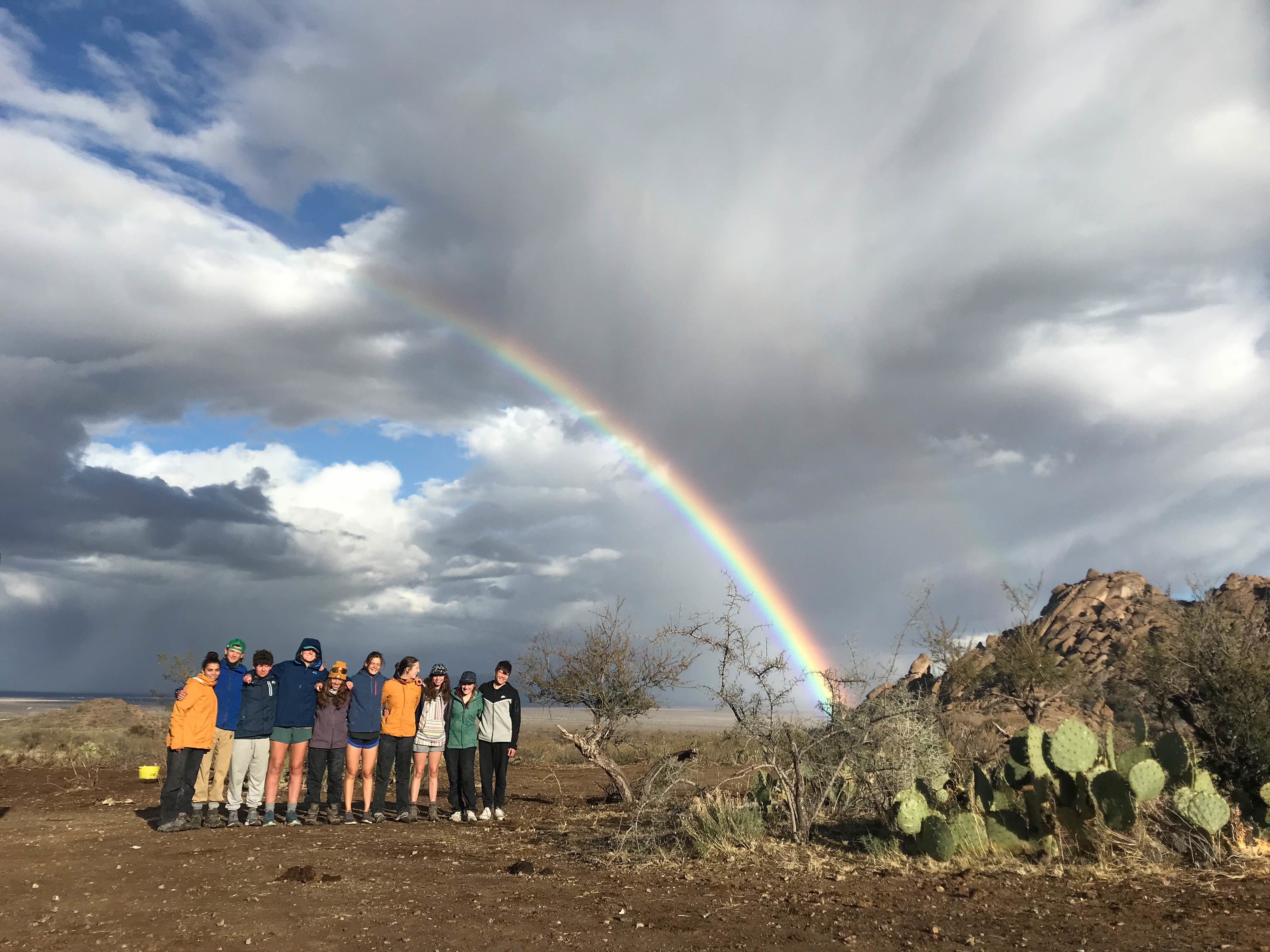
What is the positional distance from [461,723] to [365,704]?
1.33m

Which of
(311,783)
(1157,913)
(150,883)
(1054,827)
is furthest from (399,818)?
(1157,913)

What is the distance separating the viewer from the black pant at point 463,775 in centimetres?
1173

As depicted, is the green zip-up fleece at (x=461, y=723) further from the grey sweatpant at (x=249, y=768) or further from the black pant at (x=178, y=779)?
the black pant at (x=178, y=779)

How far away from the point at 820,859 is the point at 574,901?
2.61 meters

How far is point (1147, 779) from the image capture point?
7.68 metres

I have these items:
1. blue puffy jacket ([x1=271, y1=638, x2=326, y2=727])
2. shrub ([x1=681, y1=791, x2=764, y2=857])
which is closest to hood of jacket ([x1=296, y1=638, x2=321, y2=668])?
blue puffy jacket ([x1=271, y1=638, x2=326, y2=727])

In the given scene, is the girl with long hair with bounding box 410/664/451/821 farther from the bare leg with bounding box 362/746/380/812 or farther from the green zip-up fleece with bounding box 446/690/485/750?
the bare leg with bounding box 362/746/380/812

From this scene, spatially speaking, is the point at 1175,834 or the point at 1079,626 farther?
the point at 1079,626

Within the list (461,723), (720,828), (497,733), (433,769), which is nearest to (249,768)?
(433,769)

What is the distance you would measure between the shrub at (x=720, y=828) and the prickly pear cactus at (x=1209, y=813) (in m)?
4.05

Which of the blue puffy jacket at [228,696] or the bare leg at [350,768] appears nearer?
the blue puffy jacket at [228,696]

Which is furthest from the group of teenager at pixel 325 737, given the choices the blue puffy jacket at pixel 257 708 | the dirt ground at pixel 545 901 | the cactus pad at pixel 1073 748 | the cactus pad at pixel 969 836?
the cactus pad at pixel 1073 748

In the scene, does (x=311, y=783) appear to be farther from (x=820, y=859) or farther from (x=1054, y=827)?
(x=1054, y=827)

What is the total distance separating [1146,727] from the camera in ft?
31.4
